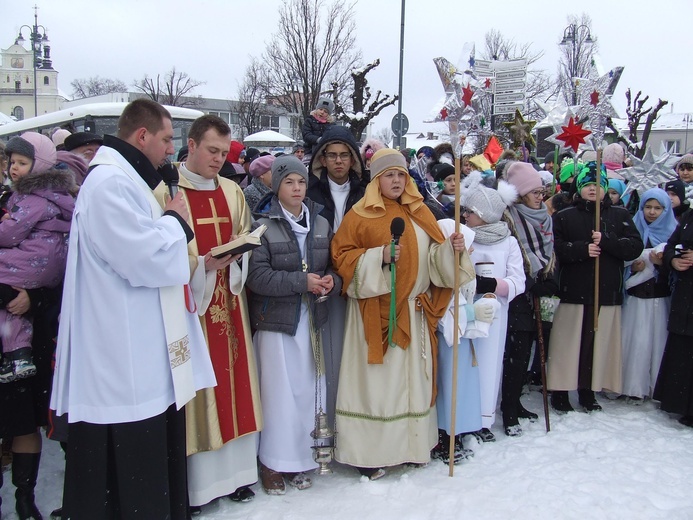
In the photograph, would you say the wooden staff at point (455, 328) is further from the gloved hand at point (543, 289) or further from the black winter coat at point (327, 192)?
the gloved hand at point (543, 289)

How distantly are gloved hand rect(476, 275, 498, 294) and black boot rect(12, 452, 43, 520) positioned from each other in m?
3.04

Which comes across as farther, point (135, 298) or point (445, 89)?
point (445, 89)

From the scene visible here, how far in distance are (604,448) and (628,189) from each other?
310 cm

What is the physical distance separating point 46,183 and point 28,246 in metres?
0.37

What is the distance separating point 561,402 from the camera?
16.3 feet

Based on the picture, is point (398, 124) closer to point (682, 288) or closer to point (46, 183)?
point (682, 288)

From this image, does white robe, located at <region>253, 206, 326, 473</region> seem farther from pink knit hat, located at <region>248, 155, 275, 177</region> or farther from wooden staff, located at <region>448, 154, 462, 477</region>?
pink knit hat, located at <region>248, 155, 275, 177</region>

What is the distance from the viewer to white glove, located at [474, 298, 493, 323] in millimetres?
4020

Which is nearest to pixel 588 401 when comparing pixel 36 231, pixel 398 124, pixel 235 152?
pixel 36 231

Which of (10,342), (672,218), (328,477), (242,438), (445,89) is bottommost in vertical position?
(328,477)

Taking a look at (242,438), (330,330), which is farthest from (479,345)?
(242,438)

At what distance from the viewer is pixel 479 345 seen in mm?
4270

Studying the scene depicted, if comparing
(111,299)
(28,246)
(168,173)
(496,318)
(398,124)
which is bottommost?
(496,318)

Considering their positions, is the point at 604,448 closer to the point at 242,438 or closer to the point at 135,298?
the point at 242,438
